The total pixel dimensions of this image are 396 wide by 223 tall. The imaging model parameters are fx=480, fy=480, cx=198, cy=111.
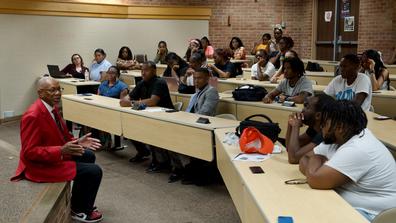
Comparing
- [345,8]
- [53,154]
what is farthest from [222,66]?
[345,8]

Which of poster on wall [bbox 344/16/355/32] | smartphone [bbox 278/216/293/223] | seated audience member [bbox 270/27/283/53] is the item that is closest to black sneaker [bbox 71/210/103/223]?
smartphone [bbox 278/216/293/223]

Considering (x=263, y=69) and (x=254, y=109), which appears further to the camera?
(x=263, y=69)

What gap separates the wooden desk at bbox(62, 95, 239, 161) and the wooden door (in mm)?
6964

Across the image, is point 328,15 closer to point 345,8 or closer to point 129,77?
point 345,8

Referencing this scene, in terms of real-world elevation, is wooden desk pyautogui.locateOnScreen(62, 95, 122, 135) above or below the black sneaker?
above

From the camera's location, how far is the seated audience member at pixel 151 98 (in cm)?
567

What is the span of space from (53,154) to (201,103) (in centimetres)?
211

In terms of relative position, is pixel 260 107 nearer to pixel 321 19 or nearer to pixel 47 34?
pixel 47 34

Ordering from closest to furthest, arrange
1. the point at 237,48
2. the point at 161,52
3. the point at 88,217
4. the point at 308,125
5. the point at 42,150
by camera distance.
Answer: the point at 308,125 → the point at 42,150 → the point at 88,217 → the point at 161,52 → the point at 237,48

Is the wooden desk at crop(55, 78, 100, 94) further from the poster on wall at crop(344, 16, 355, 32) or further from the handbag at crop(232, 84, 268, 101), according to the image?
Result: the poster on wall at crop(344, 16, 355, 32)

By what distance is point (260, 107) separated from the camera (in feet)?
18.1

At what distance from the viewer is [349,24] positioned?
11336 millimetres

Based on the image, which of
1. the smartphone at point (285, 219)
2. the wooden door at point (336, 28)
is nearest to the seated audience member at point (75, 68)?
the wooden door at point (336, 28)

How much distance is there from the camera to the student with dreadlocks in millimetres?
2484
